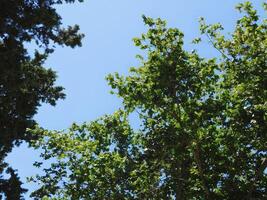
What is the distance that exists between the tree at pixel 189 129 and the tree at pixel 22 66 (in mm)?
3449

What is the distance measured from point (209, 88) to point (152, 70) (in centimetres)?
243

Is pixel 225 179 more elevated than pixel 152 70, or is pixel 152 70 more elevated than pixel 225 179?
pixel 152 70

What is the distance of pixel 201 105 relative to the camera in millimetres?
16734

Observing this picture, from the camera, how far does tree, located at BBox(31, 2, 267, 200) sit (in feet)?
54.5

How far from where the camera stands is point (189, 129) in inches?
637

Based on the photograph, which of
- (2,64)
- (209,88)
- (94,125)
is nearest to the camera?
(2,64)

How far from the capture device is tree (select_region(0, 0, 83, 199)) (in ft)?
54.7

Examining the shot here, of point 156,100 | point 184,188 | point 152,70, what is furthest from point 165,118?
point 184,188

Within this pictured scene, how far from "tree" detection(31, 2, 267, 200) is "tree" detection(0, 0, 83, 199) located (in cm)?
345

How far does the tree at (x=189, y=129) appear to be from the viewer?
16609 millimetres

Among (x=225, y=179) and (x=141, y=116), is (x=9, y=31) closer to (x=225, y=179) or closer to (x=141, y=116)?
(x=141, y=116)

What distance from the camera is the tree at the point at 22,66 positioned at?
16672 millimetres

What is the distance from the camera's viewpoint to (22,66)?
17797mm

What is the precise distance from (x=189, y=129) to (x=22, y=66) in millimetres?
7517
